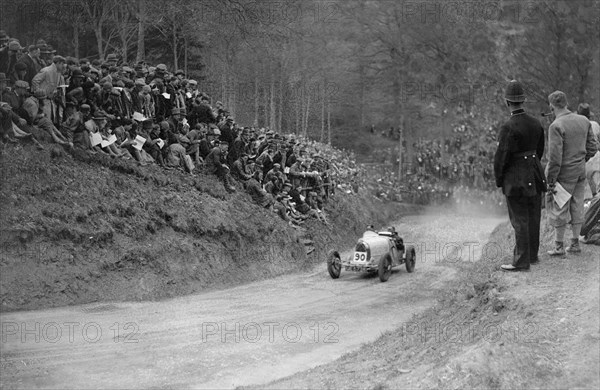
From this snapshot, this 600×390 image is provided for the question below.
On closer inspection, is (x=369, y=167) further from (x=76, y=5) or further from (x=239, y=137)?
(x=76, y=5)

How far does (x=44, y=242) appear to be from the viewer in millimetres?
14273

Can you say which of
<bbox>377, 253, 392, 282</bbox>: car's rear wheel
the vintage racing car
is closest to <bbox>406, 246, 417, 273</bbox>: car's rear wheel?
the vintage racing car

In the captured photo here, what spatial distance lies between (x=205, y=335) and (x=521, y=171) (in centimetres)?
587

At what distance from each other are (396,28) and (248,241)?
98.2 ft

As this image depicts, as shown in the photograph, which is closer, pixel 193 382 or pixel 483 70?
pixel 193 382

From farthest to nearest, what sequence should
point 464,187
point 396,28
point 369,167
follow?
point 396,28 → point 464,187 → point 369,167

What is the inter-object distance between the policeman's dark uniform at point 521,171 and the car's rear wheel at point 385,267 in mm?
8383

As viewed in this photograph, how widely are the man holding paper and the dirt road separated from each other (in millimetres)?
3728

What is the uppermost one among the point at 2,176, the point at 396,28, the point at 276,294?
the point at 396,28

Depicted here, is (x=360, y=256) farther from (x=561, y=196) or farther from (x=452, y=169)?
(x=452, y=169)

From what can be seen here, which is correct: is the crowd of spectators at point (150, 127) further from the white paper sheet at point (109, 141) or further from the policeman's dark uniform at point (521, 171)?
the policeman's dark uniform at point (521, 171)

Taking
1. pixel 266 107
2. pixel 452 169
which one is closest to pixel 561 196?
pixel 266 107

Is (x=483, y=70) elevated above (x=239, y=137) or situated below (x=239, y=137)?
above

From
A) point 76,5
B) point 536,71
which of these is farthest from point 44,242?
point 536,71
